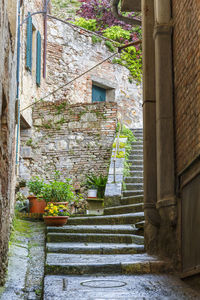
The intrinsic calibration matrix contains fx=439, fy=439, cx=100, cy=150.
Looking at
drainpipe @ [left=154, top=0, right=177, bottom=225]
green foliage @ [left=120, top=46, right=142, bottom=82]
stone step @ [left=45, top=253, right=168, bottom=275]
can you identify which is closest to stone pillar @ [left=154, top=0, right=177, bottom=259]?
drainpipe @ [left=154, top=0, right=177, bottom=225]

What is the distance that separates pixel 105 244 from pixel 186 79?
2.58 m

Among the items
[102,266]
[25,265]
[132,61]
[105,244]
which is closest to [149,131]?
[105,244]

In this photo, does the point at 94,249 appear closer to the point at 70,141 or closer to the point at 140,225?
the point at 140,225

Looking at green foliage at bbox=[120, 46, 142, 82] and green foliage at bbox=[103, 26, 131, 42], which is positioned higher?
green foliage at bbox=[103, 26, 131, 42]

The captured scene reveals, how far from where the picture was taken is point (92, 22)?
1789 centimetres

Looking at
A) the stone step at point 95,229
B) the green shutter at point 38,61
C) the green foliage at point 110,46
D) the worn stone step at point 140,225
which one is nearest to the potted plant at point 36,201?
the stone step at point 95,229

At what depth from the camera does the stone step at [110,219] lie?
23.2ft

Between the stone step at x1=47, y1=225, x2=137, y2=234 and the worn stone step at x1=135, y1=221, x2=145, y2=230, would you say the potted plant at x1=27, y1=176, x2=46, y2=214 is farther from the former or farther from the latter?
the worn stone step at x1=135, y1=221, x2=145, y2=230

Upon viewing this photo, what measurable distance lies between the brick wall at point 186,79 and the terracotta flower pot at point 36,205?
14.4 feet

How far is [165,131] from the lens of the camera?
5383 mm

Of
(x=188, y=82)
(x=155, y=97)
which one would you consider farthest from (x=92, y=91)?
(x=188, y=82)

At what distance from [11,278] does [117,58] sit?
12.6 m

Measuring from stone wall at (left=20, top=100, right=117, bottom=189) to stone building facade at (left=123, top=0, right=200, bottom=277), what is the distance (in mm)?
5062

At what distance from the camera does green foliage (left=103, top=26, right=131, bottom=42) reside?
57.0 feet
